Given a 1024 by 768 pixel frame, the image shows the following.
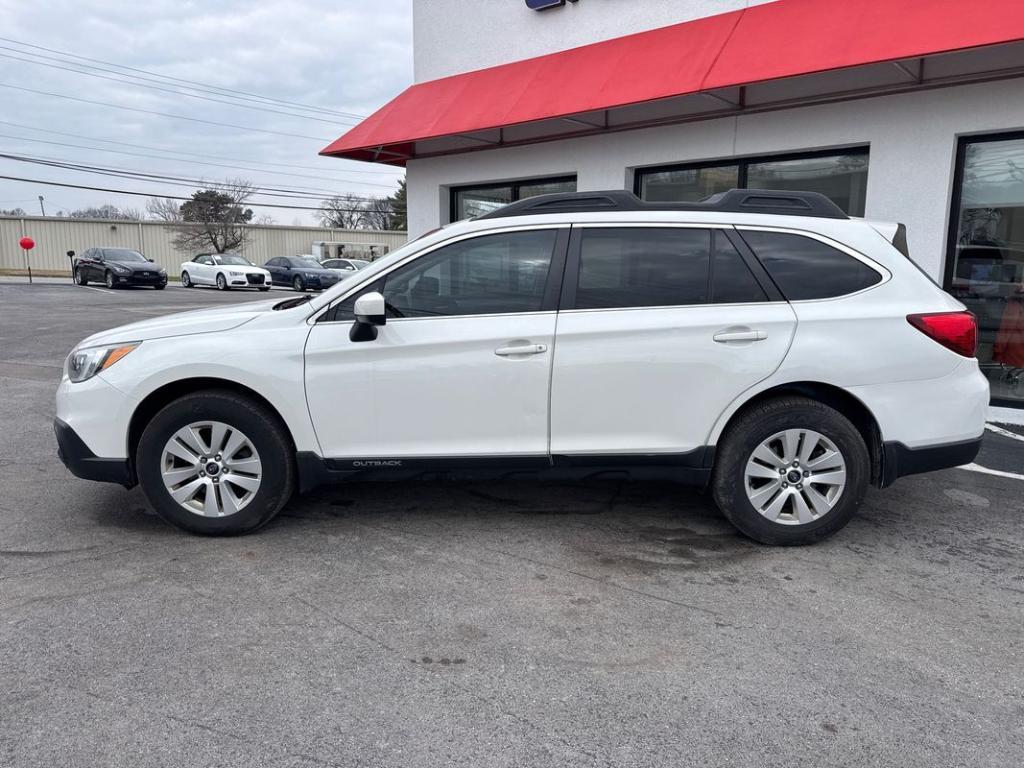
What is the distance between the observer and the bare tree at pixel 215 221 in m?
48.6

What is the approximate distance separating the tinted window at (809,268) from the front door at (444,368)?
3.89 feet

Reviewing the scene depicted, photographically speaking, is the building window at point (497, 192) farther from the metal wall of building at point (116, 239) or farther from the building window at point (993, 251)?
the metal wall of building at point (116, 239)

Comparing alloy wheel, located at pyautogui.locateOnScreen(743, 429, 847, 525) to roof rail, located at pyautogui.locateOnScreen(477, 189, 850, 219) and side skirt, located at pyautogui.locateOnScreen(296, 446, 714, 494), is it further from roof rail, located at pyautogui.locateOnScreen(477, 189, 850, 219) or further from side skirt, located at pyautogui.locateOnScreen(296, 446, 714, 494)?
roof rail, located at pyautogui.locateOnScreen(477, 189, 850, 219)

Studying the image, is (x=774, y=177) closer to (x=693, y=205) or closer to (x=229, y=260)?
A: (x=693, y=205)

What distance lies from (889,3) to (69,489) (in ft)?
26.0

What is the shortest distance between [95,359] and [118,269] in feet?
90.8

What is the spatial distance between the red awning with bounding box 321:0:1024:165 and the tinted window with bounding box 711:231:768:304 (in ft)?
12.1

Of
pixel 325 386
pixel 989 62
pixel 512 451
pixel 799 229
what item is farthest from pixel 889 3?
pixel 325 386

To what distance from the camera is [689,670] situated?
9.68 feet

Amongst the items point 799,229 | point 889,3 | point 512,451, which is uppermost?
point 889,3

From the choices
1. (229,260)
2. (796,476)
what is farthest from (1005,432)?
(229,260)

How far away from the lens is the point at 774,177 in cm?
892

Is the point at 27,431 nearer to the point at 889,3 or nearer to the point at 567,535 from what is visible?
the point at 567,535

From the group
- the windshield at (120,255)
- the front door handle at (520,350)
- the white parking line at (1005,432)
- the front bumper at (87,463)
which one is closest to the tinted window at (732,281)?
the front door handle at (520,350)
